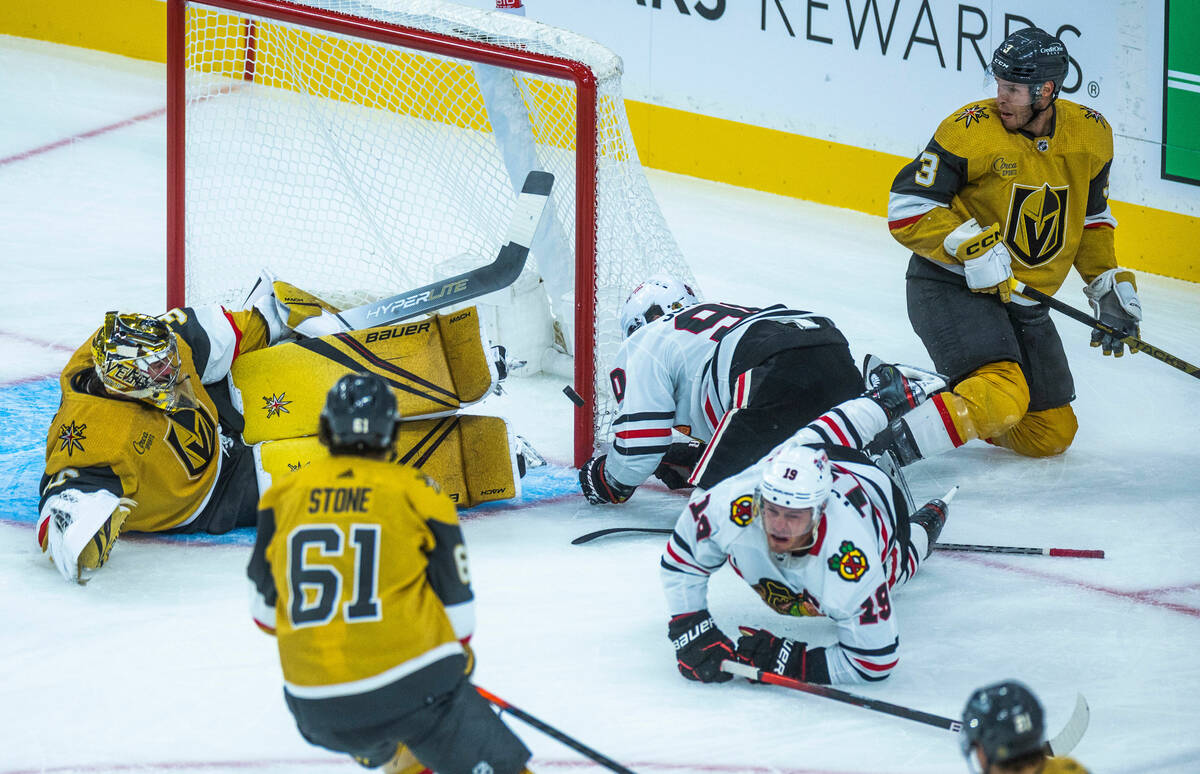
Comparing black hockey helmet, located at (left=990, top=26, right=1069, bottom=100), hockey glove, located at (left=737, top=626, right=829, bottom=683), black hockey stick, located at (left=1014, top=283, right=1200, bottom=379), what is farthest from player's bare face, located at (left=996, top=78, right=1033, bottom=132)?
hockey glove, located at (left=737, top=626, right=829, bottom=683)

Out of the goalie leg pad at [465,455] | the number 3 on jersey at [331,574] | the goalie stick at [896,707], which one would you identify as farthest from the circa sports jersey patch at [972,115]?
the number 3 on jersey at [331,574]

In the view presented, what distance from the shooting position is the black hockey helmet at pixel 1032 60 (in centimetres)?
398

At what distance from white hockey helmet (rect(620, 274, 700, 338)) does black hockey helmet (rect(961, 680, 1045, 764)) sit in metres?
2.16

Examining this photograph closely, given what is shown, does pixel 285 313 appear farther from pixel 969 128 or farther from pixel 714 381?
pixel 969 128

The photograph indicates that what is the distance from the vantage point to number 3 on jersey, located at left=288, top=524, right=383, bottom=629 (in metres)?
2.18

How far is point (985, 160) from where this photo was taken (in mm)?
4117

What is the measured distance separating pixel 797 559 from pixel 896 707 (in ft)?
1.09

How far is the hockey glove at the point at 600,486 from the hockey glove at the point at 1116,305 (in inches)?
58.3

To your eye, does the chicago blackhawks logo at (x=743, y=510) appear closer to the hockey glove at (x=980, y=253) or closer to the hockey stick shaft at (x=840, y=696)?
the hockey stick shaft at (x=840, y=696)

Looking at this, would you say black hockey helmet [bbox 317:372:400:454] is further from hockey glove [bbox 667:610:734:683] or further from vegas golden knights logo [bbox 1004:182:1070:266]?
vegas golden knights logo [bbox 1004:182:1070:266]

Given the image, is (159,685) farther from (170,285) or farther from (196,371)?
(170,285)

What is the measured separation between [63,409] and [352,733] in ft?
5.44

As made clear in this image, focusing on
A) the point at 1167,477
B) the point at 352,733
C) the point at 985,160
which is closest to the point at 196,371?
the point at 352,733

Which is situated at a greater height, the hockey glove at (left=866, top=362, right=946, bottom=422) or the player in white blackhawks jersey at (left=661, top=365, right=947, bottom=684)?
the hockey glove at (left=866, top=362, right=946, bottom=422)
